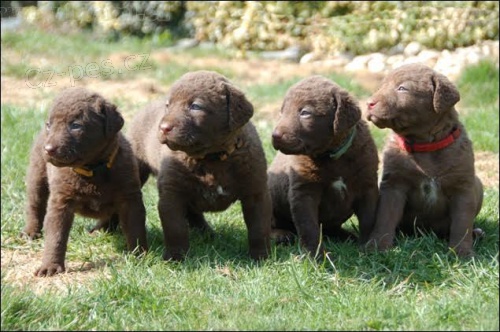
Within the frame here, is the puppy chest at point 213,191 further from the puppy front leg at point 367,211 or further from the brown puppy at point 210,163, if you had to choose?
the puppy front leg at point 367,211

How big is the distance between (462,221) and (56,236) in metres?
2.92

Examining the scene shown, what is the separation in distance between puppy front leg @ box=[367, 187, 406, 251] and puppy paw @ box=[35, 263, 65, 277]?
222 cm

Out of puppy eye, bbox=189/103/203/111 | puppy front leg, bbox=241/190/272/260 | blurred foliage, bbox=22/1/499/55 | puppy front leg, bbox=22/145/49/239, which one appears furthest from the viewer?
blurred foliage, bbox=22/1/499/55

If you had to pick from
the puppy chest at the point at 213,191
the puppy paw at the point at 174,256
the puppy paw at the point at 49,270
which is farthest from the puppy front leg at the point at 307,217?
the puppy paw at the point at 49,270

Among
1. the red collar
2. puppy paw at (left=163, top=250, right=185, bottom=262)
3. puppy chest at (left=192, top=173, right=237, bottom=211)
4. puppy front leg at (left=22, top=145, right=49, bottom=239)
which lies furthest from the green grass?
puppy front leg at (left=22, top=145, right=49, bottom=239)

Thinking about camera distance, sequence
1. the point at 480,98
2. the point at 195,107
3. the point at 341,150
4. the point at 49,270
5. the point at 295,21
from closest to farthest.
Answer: the point at 195,107
the point at 49,270
the point at 341,150
the point at 480,98
the point at 295,21

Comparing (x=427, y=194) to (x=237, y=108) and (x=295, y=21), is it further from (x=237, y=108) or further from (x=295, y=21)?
(x=295, y=21)

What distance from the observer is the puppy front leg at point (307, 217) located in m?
6.15

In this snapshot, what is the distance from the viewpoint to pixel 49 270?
5.88m

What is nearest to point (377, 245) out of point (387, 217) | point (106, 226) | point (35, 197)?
point (387, 217)

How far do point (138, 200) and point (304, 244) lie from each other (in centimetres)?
125

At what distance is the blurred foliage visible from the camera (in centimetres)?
1277

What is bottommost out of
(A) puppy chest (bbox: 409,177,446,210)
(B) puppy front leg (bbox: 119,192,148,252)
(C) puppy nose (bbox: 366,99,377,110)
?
(A) puppy chest (bbox: 409,177,446,210)

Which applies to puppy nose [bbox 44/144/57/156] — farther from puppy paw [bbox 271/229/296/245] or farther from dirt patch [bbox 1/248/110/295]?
puppy paw [bbox 271/229/296/245]
